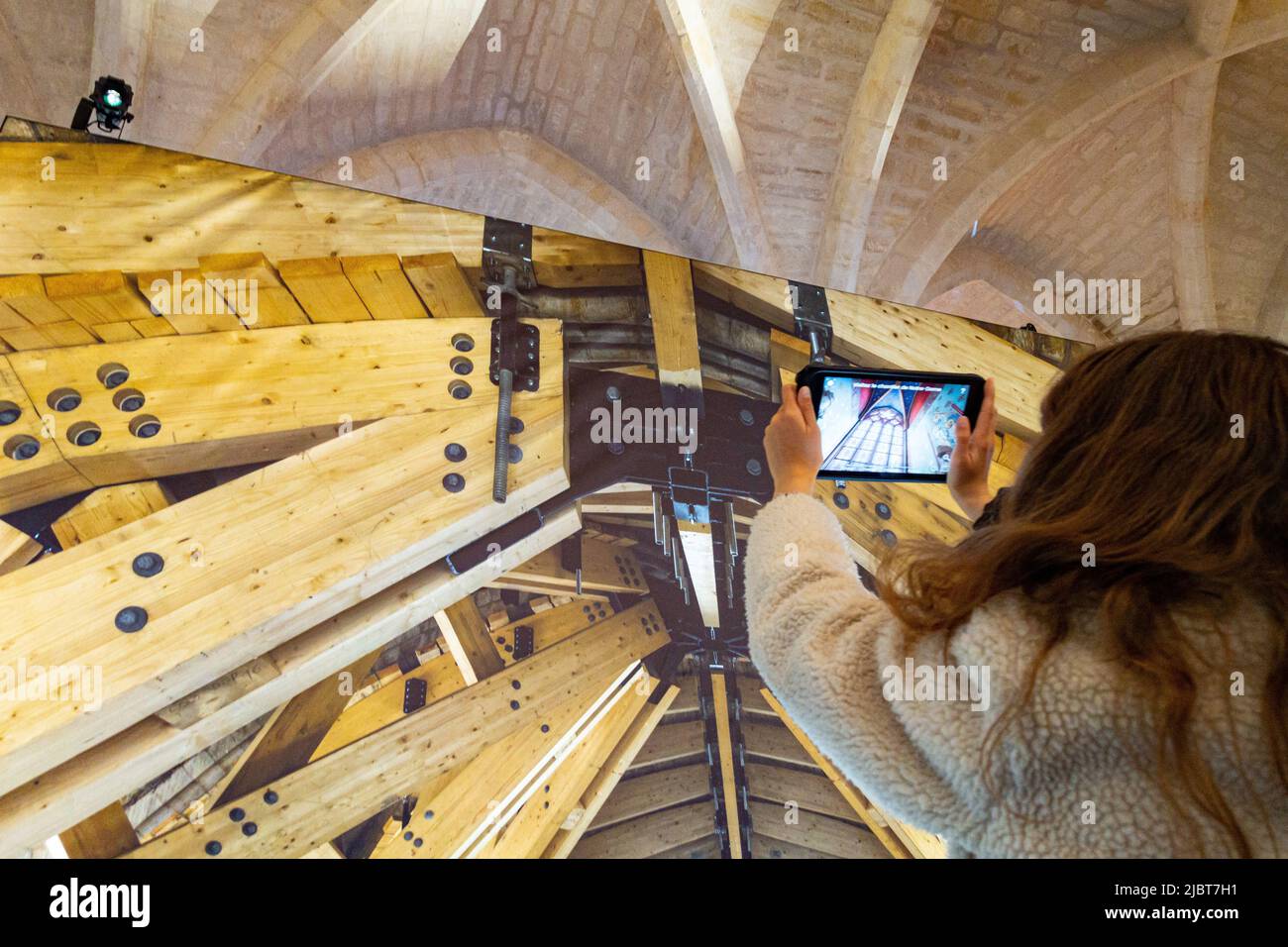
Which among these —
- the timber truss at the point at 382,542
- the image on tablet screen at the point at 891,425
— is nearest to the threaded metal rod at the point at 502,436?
the timber truss at the point at 382,542

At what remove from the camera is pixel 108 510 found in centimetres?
Answer: 238

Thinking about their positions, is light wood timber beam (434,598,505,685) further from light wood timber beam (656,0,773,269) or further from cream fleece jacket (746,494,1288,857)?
light wood timber beam (656,0,773,269)

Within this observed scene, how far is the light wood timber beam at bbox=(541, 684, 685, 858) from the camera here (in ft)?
8.56

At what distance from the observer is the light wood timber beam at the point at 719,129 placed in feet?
25.7

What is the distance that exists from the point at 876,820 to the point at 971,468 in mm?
1295

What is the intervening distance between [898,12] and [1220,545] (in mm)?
7534

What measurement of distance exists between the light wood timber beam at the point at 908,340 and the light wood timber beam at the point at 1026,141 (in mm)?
4559

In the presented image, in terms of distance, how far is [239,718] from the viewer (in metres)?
2.33

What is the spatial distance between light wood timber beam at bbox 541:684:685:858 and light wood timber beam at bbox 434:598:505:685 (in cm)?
40

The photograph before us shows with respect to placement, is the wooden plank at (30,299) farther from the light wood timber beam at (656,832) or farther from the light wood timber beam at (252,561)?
the light wood timber beam at (656,832)

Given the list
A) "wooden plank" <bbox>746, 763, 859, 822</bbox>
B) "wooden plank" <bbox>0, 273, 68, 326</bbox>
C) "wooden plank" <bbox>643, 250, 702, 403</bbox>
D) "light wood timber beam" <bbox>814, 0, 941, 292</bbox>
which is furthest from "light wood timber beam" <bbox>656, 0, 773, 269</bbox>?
"wooden plank" <bbox>0, 273, 68, 326</bbox>

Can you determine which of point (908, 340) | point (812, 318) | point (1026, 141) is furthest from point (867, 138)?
point (812, 318)

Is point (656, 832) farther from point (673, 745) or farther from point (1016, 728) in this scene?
point (1016, 728)

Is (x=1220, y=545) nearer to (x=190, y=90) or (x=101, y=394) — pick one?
(x=101, y=394)
